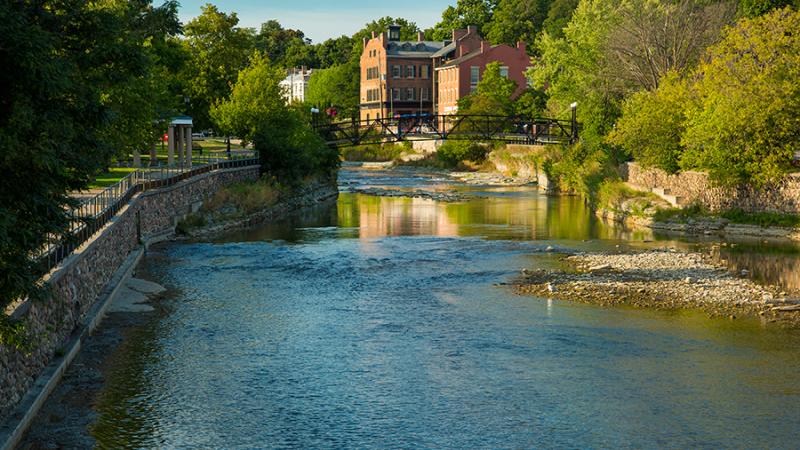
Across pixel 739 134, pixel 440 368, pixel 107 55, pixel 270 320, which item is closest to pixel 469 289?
pixel 270 320

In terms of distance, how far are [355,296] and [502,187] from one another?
2058 inches

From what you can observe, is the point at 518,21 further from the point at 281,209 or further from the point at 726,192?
the point at 726,192

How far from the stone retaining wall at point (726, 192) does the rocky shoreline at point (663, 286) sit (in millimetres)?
9544

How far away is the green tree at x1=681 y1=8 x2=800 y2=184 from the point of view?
48688mm

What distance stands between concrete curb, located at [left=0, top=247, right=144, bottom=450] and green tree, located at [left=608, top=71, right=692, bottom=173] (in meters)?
34.9

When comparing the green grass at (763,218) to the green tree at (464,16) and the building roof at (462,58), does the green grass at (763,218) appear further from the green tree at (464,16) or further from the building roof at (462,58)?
the green tree at (464,16)

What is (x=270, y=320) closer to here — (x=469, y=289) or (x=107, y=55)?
(x=469, y=289)

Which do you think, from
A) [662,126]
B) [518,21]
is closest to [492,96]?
[518,21]

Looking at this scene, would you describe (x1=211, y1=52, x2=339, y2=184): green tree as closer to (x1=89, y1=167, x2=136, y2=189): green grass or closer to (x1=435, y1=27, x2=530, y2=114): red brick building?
(x1=89, y1=167, x2=136, y2=189): green grass

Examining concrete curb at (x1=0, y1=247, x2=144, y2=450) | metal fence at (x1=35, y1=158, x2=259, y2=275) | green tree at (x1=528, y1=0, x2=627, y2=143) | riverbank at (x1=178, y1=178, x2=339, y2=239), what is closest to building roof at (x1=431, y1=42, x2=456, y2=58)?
green tree at (x1=528, y1=0, x2=627, y2=143)

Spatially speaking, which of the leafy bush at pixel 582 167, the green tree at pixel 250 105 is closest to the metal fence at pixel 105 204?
the green tree at pixel 250 105

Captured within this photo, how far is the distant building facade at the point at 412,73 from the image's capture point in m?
125

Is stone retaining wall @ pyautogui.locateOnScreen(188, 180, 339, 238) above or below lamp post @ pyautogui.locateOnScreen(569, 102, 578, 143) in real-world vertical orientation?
below

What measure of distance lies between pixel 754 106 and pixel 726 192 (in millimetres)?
5820
